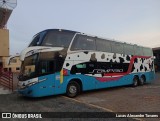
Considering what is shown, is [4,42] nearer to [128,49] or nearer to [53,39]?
[128,49]

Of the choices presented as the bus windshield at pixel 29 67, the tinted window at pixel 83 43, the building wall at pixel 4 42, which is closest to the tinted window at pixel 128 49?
the tinted window at pixel 83 43

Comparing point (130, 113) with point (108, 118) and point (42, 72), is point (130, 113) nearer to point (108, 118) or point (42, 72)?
point (108, 118)

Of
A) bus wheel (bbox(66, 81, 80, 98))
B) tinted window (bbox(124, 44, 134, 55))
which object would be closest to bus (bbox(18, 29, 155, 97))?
bus wheel (bbox(66, 81, 80, 98))

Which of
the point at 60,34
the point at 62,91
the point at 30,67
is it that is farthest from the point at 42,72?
the point at 60,34

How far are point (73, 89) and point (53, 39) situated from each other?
2.99 meters

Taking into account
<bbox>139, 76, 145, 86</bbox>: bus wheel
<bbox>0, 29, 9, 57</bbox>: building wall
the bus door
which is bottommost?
<bbox>139, 76, 145, 86</bbox>: bus wheel

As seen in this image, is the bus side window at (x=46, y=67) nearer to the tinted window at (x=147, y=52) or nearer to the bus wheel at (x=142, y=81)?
the bus wheel at (x=142, y=81)

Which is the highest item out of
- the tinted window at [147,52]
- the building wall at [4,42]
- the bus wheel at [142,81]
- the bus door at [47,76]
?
the building wall at [4,42]

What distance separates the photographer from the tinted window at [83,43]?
42.1ft

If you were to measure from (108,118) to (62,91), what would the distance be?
498 cm

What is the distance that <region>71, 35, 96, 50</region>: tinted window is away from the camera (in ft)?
42.1

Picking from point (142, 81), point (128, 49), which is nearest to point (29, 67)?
point (128, 49)

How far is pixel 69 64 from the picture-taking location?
492 inches

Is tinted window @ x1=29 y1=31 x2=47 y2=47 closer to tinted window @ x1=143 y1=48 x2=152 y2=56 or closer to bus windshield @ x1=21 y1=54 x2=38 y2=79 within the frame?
bus windshield @ x1=21 y1=54 x2=38 y2=79
